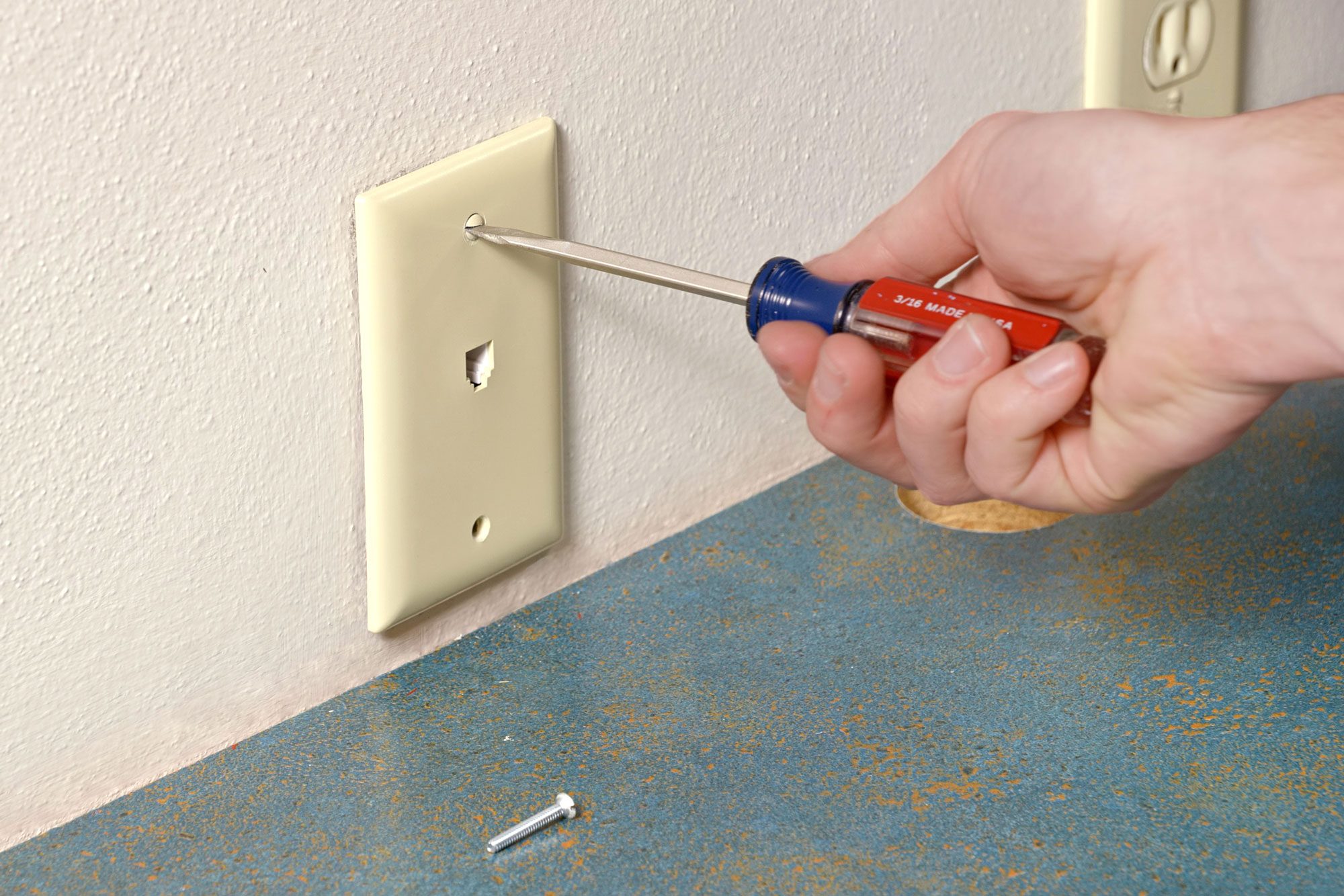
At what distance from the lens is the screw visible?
0.46 m

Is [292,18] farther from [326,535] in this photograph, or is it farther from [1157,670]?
[1157,670]

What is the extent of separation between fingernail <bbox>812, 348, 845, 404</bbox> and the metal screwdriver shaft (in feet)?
0.12

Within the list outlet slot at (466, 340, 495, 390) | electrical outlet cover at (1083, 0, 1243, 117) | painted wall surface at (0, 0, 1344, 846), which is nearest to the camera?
painted wall surface at (0, 0, 1344, 846)

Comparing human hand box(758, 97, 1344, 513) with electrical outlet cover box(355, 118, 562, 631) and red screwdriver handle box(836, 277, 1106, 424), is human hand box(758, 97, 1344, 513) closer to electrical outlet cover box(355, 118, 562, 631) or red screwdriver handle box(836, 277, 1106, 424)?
red screwdriver handle box(836, 277, 1106, 424)

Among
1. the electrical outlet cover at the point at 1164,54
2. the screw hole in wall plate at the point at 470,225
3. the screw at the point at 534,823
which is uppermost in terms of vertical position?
the electrical outlet cover at the point at 1164,54

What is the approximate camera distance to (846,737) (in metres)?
0.51

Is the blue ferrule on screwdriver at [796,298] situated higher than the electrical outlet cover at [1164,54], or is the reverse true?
the electrical outlet cover at [1164,54]

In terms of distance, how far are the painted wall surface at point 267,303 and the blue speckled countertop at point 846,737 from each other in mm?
37

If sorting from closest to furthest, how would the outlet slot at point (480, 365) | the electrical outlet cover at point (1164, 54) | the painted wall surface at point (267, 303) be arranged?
1. the painted wall surface at point (267, 303)
2. the outlet slot at point (480, 365)
3. the electrical outlet cover at point (1164, 54)

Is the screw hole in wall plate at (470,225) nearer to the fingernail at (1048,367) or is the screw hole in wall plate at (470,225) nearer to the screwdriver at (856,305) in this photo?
the screwdriver at (856,305)

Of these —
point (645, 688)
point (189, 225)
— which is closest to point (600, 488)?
point (645, 688)

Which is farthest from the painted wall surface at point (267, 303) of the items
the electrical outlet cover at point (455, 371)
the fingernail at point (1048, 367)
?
the fingernail at point (1048, 367)

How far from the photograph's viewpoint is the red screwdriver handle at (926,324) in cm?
45

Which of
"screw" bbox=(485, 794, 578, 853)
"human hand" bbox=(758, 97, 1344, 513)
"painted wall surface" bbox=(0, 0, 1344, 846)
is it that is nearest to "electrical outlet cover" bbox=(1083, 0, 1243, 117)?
"painted wall surface" bbox=(0, 0, 1344, 846)
